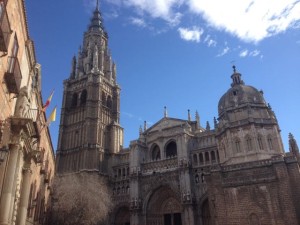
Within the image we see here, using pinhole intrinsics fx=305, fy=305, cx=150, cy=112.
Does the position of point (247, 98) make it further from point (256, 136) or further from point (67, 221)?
point (67, 221)

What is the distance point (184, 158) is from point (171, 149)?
5.31 meters

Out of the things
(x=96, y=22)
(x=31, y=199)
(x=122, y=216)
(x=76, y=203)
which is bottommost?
(x=31, y=199)

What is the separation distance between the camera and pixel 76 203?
3138cm

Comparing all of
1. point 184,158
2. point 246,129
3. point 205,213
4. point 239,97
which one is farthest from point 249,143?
point 205,213

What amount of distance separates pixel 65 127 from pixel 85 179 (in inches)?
550

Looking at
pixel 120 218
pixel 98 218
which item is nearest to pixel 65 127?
pixel 120 218

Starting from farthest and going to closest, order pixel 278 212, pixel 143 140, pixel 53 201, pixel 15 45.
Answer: pixel 143 140 → pixel 53 201 → pixel 278 212 → pixel 15 45

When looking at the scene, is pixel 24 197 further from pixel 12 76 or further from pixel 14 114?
pixel 12 76

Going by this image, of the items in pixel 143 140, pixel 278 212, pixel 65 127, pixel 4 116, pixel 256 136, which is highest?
pixel 65 127

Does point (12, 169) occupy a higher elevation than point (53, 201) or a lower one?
lower

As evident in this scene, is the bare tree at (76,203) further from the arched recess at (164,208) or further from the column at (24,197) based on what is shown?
the column at (24,197)

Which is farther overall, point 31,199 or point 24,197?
point 31,199

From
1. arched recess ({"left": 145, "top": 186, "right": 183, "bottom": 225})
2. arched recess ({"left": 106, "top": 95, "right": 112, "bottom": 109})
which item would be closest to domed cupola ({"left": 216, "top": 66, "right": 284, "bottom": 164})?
arched recess ({"left": 145, "top": 186, "right": 183, "bottom": 225})

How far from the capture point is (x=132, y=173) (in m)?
41.4
